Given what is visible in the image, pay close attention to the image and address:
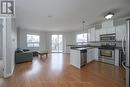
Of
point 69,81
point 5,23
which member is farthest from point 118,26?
point 5,23

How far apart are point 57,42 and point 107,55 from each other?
6.81m

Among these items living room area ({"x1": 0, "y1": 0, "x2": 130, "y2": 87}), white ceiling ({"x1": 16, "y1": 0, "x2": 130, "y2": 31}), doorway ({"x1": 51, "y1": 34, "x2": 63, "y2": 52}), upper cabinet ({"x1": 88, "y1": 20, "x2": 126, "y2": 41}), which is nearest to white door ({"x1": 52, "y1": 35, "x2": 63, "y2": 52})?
doorway ({"x1": 51, "y1": 34, "x2": 63, "y2": 52})

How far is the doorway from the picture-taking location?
38.0 feet

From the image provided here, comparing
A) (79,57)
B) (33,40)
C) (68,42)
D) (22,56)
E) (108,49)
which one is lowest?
(22,56)

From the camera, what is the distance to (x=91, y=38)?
7.16m

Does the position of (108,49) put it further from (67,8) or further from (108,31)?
(67,8)

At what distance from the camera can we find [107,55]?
5.69 metres

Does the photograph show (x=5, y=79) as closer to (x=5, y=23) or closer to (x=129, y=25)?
(x=5, y=23)

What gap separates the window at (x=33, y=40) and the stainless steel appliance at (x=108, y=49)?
6.85m

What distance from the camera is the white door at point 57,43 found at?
1159 centimetres

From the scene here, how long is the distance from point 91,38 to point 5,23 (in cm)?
529

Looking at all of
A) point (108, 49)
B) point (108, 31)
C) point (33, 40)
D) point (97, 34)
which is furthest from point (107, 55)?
point (33, 40)

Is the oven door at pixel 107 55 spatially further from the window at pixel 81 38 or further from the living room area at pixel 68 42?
the window at pixel 81 38

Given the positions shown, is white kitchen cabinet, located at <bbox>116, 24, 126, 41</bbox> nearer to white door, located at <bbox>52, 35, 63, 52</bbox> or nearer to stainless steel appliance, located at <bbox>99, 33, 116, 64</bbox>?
stainless steel appliance, located at <bbox>99, 33, 116, 64</bbox>
